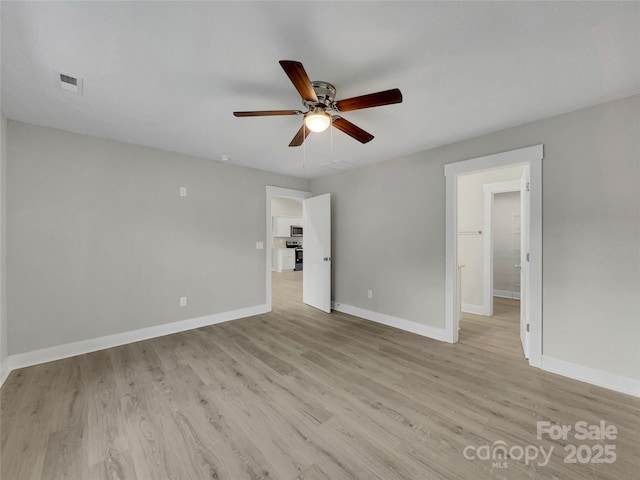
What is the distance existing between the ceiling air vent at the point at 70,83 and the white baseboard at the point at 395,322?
4.06 metres

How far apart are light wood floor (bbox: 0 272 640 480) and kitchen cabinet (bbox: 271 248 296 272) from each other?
651 centimetres

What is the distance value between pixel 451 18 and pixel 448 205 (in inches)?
83.6

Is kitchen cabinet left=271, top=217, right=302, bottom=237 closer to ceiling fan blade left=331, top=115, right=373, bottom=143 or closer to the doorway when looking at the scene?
the doorway

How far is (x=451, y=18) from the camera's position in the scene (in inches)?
52.6

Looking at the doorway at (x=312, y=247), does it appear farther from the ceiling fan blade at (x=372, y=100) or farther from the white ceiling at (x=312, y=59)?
the ceiling fan blade at (x=372, y=100)

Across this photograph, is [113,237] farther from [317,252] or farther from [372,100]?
[372,100]

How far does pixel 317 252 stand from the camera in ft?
15.0

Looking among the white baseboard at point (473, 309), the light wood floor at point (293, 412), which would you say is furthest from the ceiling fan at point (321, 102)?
the white baseboard at point (473, 309)

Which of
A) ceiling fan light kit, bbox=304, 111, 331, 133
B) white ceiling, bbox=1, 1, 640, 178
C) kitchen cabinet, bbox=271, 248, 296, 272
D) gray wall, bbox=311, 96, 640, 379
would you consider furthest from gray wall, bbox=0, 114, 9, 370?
kitchen cabinet, bbox=271, 248, 296, 272

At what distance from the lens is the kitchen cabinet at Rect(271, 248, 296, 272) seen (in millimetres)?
9547

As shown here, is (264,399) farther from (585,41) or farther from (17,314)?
(585,41)

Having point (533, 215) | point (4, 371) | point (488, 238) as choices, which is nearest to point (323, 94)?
point (533, 215)

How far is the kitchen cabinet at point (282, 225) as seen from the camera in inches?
380

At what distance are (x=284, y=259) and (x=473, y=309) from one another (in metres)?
6.60
